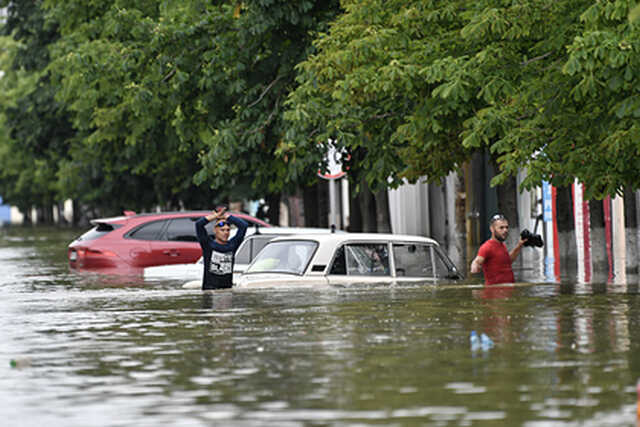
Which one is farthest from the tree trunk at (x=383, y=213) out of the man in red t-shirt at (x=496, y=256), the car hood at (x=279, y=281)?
the car hood at (x=279, y=281)

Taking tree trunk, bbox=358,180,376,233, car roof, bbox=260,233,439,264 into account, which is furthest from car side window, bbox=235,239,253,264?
tree trunk, bbox=358,180,376,233

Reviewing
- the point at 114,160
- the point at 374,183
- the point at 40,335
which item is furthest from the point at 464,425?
the point at 114,160

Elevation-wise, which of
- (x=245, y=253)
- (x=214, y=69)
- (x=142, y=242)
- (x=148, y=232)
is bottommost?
(x=245, y=253)

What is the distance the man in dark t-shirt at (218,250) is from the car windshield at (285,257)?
0.38 m

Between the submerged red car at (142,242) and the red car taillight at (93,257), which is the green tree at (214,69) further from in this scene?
the red car taillight at (93,257)

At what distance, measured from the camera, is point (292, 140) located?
2502 cm

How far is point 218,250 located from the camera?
55.9 ft

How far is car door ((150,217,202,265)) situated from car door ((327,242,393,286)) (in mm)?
10241

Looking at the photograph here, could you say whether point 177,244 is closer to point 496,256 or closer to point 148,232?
point 148,232

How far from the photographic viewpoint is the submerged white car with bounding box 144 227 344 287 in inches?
813

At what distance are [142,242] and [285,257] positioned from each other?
34.4 ft

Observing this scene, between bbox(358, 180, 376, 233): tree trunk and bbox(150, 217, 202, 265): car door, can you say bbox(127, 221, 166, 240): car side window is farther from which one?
bbox(358, 180, 376, 233): tree trunk

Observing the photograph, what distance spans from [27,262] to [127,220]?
33.5 feet

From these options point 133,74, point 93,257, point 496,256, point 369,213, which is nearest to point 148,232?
point 93,257
